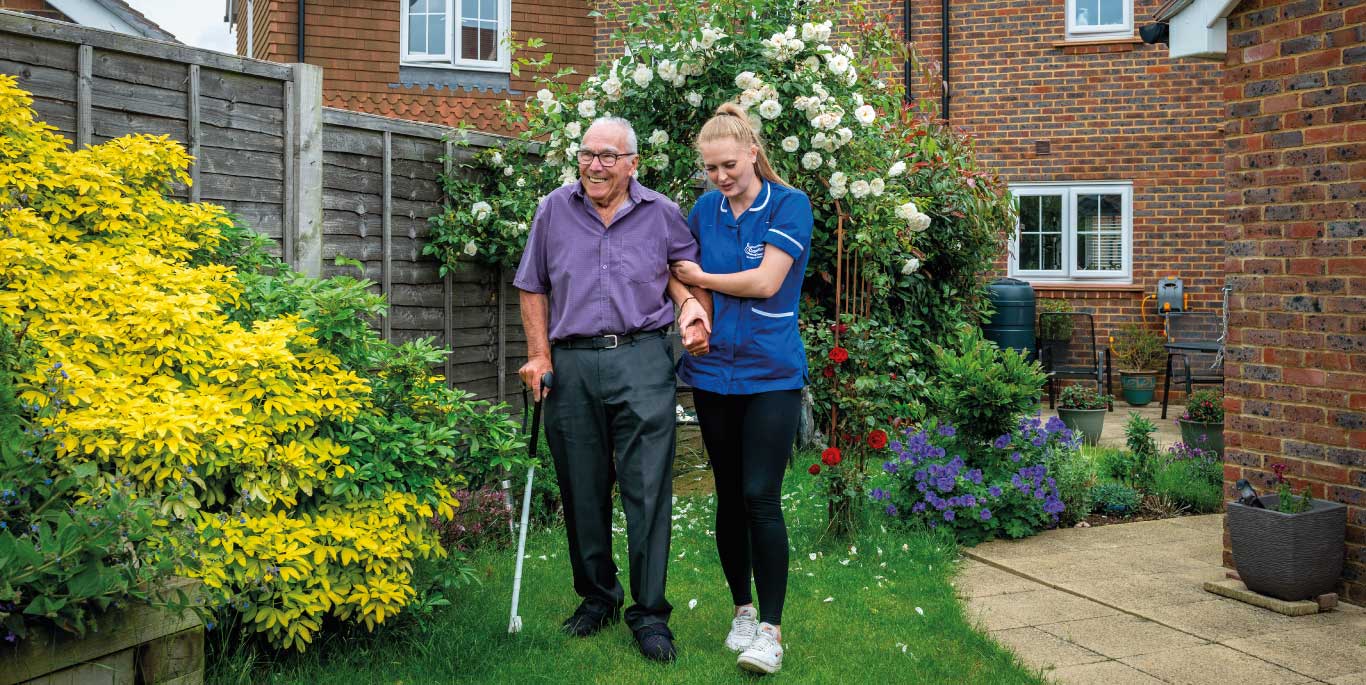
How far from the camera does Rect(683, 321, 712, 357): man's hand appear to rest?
3744 mm

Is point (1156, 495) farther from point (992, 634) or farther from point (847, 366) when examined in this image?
point (992, 634)

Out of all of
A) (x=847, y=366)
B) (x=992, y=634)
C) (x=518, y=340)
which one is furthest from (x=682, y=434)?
(x=992, y=634)

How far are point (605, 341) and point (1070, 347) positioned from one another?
1026cm

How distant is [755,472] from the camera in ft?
12.4

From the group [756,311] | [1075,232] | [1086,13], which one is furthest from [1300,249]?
[1086,13]

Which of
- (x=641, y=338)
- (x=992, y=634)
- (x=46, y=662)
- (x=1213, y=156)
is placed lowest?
(x=992, y=634)

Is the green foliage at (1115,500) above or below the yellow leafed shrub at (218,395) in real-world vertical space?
below

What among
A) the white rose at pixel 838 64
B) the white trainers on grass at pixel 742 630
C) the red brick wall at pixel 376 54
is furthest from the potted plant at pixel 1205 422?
the red brick wall at pixel 376 54

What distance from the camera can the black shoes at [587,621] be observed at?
4.09 metres

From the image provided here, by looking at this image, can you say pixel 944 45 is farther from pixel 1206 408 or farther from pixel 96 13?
pixel 96 13

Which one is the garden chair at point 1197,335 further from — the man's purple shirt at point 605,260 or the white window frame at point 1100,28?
the man's purple shirt at point 605,260

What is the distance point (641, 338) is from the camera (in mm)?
3922

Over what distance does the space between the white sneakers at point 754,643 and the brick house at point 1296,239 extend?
8.38 feet

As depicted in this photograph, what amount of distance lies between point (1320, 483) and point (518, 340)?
4.18 meters
